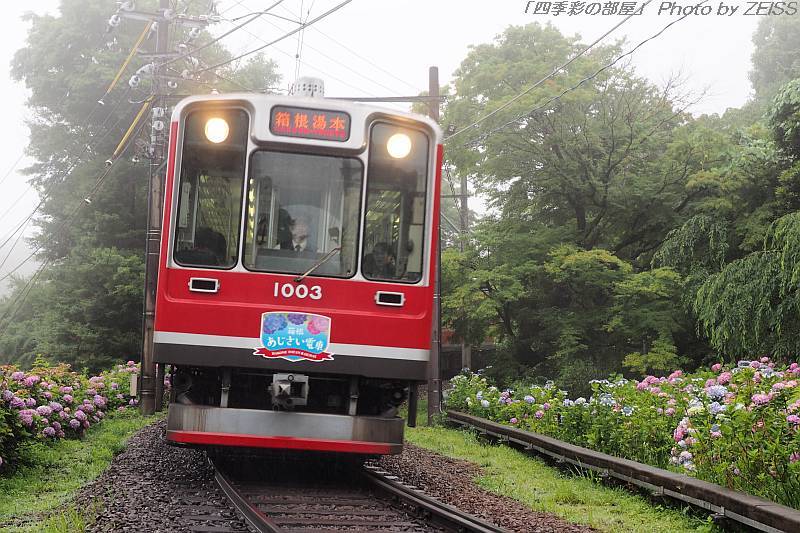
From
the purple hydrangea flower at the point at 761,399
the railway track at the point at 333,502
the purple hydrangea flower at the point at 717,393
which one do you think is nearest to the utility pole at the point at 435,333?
the railway track at the point at 333,502

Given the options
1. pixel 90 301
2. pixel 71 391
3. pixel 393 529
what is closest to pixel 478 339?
pixel 71 391

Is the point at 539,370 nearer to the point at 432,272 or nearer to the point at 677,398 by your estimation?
the point at 677,398

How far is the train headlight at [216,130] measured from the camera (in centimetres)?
756

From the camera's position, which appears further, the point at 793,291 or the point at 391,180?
the point at 793,291

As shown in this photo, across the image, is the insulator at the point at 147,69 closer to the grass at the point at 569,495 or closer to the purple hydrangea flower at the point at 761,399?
the grass at the point at 569,495

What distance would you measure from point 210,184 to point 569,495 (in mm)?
4242

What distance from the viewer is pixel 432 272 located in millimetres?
7820

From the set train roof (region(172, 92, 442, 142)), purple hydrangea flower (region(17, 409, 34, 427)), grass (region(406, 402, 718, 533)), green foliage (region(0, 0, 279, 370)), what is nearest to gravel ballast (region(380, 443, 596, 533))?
grass (region(406, 402, 718, 533))

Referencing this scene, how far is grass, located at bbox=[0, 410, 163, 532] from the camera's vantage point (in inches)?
245

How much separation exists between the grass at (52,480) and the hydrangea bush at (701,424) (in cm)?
483

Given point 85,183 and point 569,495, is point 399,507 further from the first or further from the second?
point 85,183

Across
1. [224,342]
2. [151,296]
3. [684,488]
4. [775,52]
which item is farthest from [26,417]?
[775,52]

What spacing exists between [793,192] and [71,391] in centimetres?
1358

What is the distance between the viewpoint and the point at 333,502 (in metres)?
7.22
